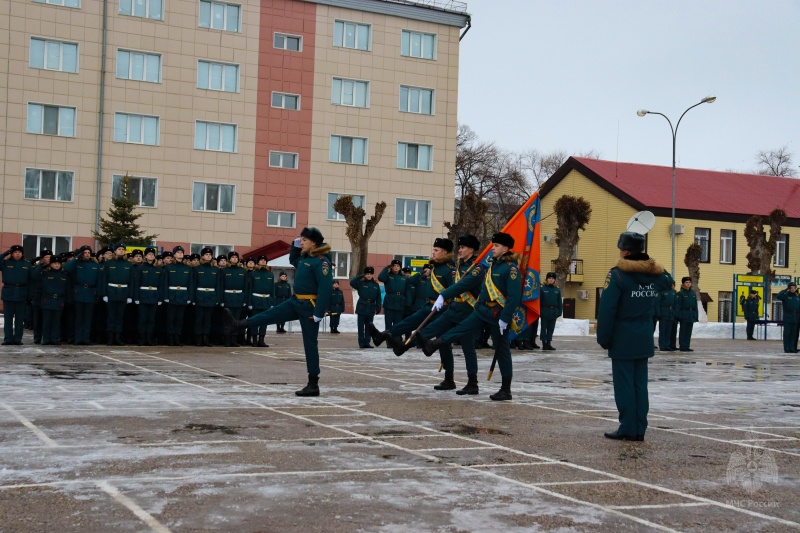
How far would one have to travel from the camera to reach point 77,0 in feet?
135

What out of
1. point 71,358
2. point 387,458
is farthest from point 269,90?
point 387,458

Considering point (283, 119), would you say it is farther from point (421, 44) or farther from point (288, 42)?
point (421, 44)

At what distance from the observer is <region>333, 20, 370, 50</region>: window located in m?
45.9

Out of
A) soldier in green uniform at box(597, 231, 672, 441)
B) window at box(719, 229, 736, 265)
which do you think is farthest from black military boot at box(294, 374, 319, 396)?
window at box(719, 229, 736, 265)

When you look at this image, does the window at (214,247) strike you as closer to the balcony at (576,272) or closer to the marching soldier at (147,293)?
the balcony at (576,272)

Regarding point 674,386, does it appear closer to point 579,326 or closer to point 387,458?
point 387,458

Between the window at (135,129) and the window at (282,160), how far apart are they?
5.24 meters

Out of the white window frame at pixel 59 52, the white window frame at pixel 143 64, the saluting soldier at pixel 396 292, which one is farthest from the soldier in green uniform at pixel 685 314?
the white window frame at pixel 59 52

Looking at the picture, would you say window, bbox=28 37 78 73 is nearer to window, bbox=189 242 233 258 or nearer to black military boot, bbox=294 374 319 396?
window, bbox=189 242 233 258

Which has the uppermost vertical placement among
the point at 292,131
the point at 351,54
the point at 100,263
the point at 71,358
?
the point at 351,54

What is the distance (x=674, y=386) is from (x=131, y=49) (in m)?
32.8

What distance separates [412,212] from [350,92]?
638 centimetres

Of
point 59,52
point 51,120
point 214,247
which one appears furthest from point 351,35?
point 51,120

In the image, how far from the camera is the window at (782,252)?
56.8 meters
